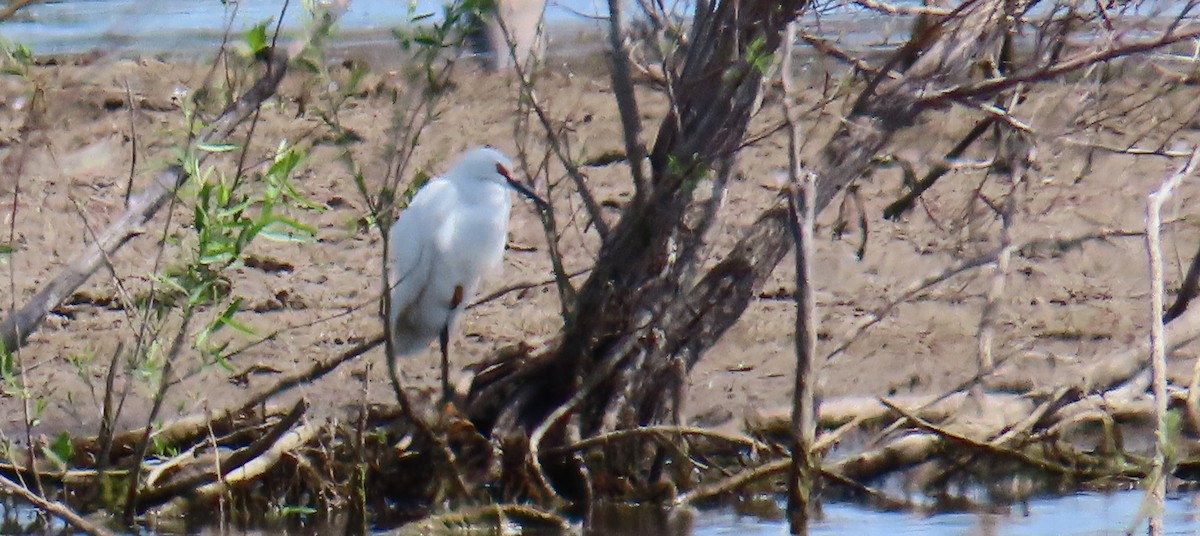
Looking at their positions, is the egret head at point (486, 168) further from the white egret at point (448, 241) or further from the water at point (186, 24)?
the water at point (186, 24)

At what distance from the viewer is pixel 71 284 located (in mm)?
5172

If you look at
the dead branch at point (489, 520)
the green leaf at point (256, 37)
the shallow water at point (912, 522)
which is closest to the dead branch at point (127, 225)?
the green leaf at point (256, 37)

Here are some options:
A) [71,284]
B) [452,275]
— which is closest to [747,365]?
[452,275]

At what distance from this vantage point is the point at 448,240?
263 inches

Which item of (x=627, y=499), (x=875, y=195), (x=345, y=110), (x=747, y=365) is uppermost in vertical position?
(x=345, y=110)

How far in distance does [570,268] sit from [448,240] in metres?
1.13

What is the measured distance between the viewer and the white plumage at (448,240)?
6.68 metres

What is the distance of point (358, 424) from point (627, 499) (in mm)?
872

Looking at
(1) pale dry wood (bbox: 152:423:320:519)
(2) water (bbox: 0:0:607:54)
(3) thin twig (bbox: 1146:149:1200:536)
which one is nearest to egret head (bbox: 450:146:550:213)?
(1) pale dry wood (bbox: 152:423:320:519)

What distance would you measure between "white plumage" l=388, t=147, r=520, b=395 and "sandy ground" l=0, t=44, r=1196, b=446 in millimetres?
276

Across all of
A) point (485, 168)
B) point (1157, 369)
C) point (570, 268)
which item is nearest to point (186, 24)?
point (570, 268)

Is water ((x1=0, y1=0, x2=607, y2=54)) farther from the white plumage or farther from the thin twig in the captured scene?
the thin twig

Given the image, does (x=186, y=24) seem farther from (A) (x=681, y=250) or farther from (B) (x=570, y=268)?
(A) (x=681, y=250)

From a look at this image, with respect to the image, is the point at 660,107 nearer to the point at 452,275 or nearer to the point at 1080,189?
the point at 1080,189
